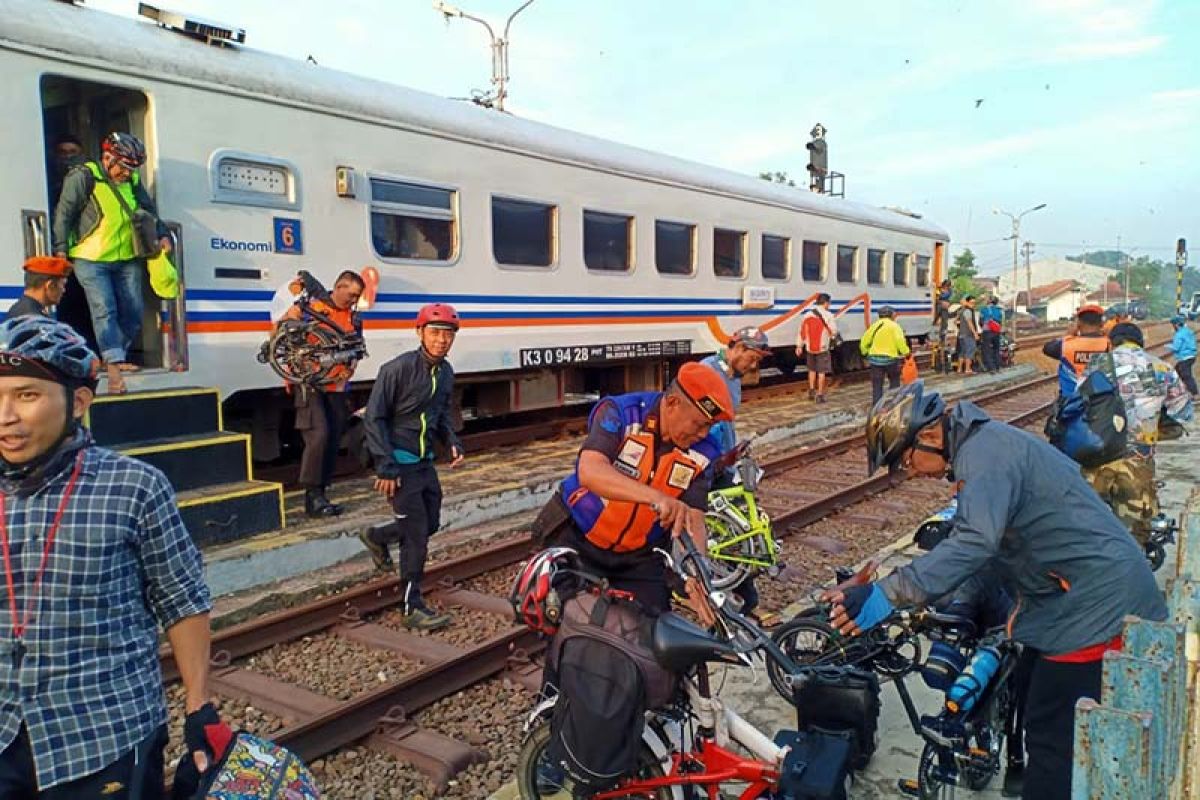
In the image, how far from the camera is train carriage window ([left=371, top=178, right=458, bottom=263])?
8492 mm

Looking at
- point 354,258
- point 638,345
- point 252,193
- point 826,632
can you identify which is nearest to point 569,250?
point 638,345

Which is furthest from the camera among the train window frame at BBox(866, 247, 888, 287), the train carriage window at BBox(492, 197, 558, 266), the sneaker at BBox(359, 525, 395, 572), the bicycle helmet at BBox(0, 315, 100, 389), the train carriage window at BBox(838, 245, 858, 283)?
the train window frame at BBox(866, 247, 888, 287)

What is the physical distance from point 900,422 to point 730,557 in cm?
302

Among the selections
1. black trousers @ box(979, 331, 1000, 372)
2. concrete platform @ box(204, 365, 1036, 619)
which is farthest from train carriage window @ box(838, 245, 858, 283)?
black trousers @ box(979, 331, 1000, 372)

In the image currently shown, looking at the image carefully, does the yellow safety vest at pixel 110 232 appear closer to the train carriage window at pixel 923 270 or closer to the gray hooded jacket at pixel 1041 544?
the gray hooded jacket at pixel 1041 544

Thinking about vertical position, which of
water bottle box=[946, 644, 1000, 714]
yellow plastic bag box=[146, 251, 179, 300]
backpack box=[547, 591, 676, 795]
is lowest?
water bottle box=[946, 644, 1000, 714]

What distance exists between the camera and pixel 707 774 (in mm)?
2855

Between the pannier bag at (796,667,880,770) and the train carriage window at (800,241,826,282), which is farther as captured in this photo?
the train carriage window at (800,241,826,282)

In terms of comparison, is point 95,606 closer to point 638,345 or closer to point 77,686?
point 77,686

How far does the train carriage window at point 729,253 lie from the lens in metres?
13.3

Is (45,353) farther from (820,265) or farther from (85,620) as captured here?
(820,265)

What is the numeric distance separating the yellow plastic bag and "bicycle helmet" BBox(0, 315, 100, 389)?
499 cm

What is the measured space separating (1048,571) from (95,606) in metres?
2.58

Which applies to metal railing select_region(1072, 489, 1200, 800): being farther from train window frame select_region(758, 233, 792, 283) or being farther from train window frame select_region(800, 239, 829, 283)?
train window frame select_region(800, 239, 829, 283)
